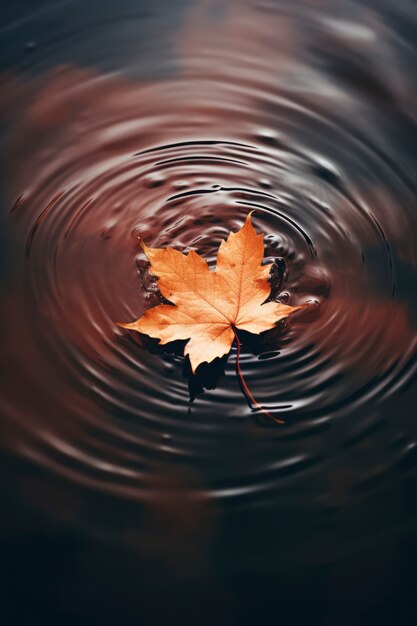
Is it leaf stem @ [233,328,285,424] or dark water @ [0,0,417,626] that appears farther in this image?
leaf stem @ [233,328,285,424]

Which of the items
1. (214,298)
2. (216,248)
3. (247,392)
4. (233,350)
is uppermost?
(216,248)

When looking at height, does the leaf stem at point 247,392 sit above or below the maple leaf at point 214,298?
below

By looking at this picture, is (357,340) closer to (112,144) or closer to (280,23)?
(112,144)

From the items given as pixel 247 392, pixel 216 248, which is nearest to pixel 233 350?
pixel 247 392

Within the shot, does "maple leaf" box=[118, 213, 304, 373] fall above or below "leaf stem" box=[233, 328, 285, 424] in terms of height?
above

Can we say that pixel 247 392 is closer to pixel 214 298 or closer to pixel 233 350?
pixel 233 350

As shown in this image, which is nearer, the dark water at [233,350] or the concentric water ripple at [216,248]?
the dark water at [233,350]
